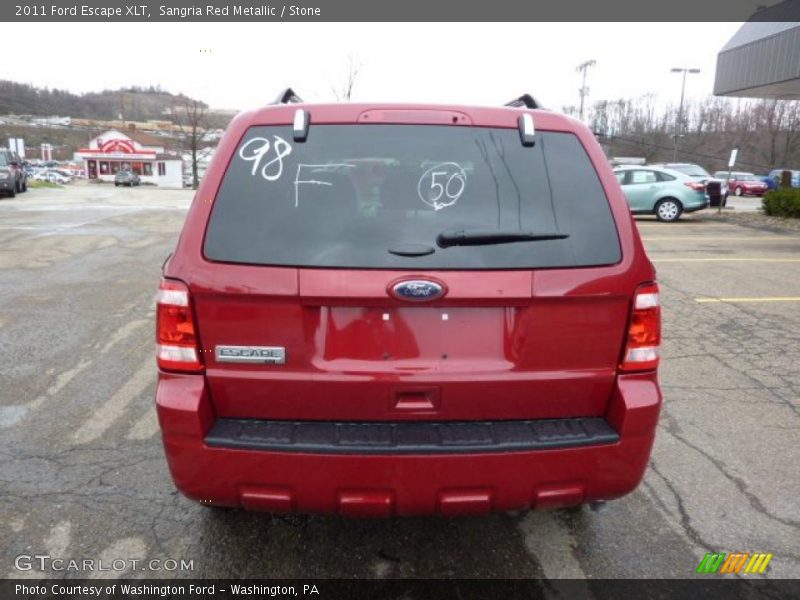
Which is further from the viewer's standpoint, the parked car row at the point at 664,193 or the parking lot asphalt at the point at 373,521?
the parked car row at the point at 664,193

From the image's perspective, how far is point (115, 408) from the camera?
13.4ft

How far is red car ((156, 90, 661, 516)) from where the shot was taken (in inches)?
83.0

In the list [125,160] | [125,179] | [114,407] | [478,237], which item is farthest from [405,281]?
[125,160]

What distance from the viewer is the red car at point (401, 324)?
6.91 ft

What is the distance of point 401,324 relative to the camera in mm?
2137

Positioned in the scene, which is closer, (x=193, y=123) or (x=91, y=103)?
(x=193, y=123)

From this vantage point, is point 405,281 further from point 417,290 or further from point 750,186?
point 750,186

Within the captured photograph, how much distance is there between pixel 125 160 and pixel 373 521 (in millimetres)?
82830

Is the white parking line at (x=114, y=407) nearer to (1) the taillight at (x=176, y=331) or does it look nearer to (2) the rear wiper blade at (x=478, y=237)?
(1) the taillight at (x=176, y=331)

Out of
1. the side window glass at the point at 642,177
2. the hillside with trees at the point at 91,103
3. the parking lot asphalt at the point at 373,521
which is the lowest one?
the parking lot asphalt at the point at 373,521

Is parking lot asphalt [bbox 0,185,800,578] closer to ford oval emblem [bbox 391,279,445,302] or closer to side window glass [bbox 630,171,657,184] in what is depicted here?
ford oval emblem [bbox 391,279,445,302]

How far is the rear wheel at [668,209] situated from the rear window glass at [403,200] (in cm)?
1659

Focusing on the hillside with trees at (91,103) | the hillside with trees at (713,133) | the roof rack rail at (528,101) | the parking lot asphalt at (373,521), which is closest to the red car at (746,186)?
the hillside with trees at (713,133)

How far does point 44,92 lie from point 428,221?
99.1m
